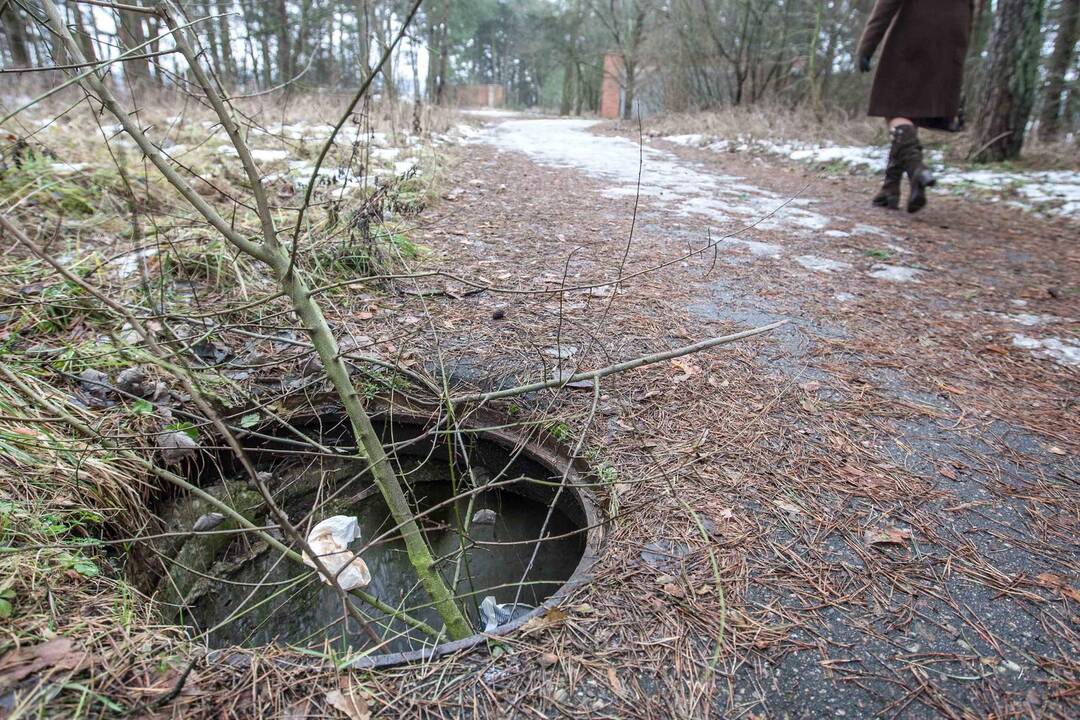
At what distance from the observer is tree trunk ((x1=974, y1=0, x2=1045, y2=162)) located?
17.2 feet

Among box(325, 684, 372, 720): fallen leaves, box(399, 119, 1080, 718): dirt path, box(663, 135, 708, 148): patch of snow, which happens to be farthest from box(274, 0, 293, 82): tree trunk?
box(325, 684, 372, 720): fallen leaves

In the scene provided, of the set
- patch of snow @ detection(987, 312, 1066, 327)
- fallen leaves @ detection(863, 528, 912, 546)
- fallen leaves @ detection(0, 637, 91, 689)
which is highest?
patch of snow @ detection(987, 312, 1066, 327)

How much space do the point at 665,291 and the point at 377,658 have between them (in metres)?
2.26

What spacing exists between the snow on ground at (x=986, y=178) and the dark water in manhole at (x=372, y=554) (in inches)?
200

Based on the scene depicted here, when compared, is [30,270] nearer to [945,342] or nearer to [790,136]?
[945,342]

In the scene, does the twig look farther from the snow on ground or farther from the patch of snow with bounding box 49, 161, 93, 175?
the snow on ground

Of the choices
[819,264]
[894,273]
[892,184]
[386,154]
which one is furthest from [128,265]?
[892,184]

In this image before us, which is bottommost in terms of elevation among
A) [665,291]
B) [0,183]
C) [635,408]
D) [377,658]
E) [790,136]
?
[377,658]

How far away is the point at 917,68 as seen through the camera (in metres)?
4.45

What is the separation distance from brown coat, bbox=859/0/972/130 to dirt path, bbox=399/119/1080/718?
62.5 inches

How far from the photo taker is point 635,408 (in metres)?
1.95

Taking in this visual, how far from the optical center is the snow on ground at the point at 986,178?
15.3ft

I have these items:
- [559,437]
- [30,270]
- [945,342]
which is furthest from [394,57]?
[945,342]

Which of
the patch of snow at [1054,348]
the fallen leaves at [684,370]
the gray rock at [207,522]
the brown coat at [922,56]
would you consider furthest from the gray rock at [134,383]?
the brown coat at [922,56]
